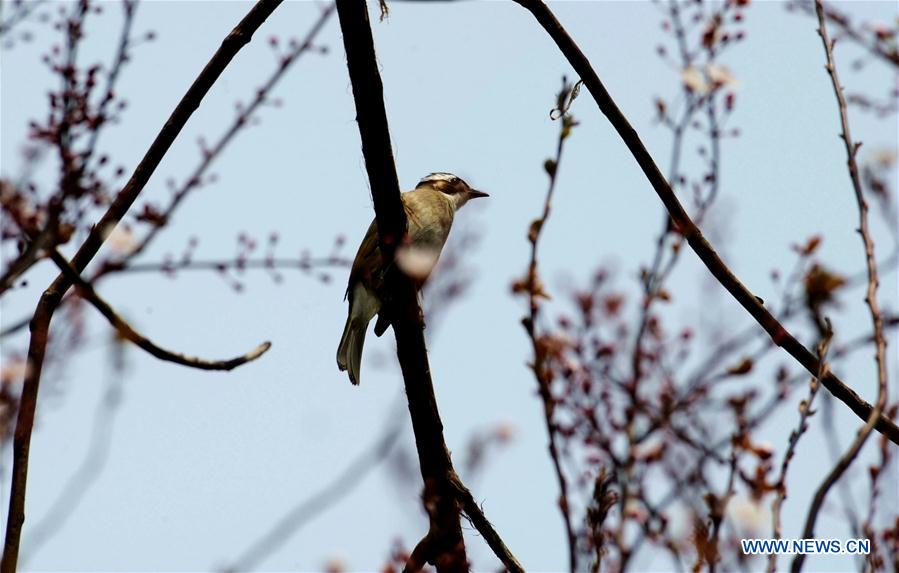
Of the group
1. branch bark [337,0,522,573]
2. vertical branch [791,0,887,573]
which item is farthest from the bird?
vertical branch [791,0,887,573]

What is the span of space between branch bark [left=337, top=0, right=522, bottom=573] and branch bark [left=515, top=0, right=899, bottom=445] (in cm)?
48

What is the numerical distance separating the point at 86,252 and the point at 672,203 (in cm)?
140

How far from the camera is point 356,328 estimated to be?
6484 mm

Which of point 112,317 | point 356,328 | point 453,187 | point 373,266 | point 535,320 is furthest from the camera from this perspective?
point 453,187

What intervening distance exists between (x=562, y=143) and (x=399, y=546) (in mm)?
1451

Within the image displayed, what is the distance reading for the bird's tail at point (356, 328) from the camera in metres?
6.30

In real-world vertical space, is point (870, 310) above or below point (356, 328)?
below

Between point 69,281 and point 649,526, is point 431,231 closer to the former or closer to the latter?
point 649,526

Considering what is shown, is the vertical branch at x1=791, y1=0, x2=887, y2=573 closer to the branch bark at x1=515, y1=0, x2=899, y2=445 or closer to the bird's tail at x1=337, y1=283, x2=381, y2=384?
the branch bark at x1=515, y1=0, x2=899, y2=445

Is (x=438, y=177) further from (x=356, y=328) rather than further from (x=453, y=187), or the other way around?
(x=356, y=328)

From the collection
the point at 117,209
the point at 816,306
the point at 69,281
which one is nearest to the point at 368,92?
the point at 117,209

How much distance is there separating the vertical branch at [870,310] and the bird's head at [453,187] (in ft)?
14.5

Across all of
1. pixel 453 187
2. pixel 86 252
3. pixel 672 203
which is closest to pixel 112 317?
pixel 86 252

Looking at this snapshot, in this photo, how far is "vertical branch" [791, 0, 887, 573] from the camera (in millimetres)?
1808
